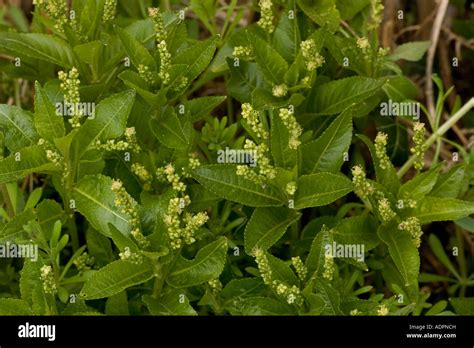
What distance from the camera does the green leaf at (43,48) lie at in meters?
1.74

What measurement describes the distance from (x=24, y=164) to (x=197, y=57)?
39 cm

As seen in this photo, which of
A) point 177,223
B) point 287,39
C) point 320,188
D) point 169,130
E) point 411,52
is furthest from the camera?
point 411,52

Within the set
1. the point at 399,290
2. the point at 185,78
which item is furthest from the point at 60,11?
the point at 399,290

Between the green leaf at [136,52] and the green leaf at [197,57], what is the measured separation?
52 mm

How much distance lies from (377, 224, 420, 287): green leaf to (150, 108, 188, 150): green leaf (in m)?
0.41

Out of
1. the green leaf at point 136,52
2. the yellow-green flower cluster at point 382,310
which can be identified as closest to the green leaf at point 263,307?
the yellow-green flower cluster at point 382,310

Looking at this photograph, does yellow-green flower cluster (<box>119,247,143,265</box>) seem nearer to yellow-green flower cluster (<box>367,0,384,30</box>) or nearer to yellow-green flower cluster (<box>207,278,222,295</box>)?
yellow-green flower cluster (<box>207,278,222,295</box>)

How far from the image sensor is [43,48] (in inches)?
68.8

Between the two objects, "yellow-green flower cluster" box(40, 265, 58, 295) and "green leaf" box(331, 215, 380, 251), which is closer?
"yellow-green flower cluster" box(40, 265, 58, 295)

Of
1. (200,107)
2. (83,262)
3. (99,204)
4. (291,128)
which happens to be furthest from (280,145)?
(83,262)

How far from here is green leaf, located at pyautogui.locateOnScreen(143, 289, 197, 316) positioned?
1521 millimetres

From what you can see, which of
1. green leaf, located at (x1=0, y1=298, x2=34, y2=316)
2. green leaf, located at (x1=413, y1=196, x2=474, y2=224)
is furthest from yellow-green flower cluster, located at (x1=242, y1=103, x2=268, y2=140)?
green leaf, located at (x1=0, y1=298, x2=34, y2=316)

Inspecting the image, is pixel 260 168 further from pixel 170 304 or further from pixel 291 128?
pixel 170 304
